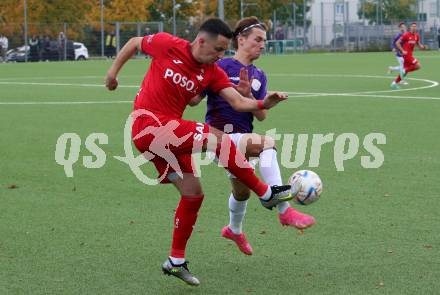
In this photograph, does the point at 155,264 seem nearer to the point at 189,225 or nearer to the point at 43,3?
the point at 189,225

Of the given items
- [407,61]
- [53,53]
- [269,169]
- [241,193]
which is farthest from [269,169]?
[53,53]

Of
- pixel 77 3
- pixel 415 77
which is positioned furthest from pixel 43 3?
pixel 415 77

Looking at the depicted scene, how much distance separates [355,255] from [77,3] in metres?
60.9

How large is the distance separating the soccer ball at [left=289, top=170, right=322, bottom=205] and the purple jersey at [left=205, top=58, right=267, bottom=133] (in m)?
0.80

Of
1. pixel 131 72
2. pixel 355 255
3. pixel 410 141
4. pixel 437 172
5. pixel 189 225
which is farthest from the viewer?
pixel 131 72

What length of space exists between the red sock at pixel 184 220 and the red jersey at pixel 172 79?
2.12ft

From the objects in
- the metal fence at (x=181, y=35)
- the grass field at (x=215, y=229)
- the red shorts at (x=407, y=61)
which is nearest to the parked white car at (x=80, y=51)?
the metal fence at (x=181, y=35)

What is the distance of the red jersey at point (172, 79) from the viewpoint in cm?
698

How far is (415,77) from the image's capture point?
33031mm

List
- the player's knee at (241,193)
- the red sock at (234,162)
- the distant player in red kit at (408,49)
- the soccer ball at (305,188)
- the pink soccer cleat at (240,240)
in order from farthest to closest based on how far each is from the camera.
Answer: the distant player in red kit at (408,49) → the player's knee at (241,193) → the pink soccer cleat at (240,240) → the soccer ball at (305,188) → the red sock at (234,162)

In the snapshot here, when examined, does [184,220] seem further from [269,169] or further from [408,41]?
[408,41]

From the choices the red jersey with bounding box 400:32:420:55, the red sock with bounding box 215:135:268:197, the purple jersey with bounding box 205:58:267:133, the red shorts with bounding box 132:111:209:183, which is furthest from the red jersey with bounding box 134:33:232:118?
the red jersey with bounding box 400:32:420:55

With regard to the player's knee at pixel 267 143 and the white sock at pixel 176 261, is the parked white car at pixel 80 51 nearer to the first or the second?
the player's knee at pixel 267 143

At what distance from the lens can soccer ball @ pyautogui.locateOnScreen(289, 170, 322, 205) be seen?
744cm
